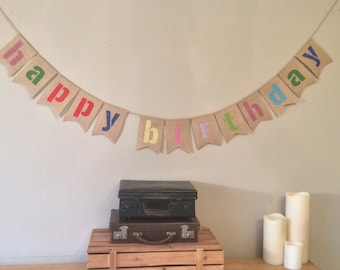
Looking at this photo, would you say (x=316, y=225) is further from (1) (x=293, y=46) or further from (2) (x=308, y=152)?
(1) (x=293, y=46)

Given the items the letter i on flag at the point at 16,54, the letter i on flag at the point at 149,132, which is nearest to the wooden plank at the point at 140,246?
the letter i on flag at the point at 149,132

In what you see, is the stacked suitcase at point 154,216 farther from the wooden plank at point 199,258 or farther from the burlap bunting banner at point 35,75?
the burlap bunting banner at point 35,75

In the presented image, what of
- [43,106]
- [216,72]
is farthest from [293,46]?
[43,106]

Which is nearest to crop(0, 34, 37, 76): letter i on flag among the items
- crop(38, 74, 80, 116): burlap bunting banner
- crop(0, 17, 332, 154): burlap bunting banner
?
crop(0, 17, 332, 154): burlap bunting banner

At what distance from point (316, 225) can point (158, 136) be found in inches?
34.1

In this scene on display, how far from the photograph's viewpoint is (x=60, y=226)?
1585 mm

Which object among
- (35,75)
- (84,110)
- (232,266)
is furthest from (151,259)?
(35,75)

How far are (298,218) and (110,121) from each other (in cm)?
92

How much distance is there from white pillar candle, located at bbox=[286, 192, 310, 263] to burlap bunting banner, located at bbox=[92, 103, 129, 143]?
0.81 metres

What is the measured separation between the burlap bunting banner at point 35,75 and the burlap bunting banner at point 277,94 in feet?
3.09

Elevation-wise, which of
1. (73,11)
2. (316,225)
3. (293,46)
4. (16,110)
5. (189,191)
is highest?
(73,11)

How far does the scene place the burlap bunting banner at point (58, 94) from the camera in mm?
1547

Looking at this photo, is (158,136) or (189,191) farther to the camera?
(158,136)

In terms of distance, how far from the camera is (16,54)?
1.51 metres
